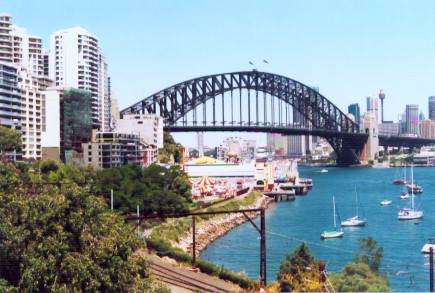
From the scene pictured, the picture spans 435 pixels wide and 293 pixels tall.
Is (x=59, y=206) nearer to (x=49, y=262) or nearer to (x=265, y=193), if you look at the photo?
(x=49, y=262)

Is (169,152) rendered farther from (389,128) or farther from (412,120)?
(389,128)

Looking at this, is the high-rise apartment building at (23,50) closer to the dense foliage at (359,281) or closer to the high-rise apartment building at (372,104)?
the dense foliage at (359,281)

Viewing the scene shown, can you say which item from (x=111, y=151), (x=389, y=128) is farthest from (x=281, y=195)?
(x=389, y=128)

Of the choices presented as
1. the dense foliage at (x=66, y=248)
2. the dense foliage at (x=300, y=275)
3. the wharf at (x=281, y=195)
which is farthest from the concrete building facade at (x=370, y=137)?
the dense foliage at (x=66, y=248)

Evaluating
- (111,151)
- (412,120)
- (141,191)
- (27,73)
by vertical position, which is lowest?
(141,191)

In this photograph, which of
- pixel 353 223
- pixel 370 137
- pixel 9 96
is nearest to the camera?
pixel 353 223

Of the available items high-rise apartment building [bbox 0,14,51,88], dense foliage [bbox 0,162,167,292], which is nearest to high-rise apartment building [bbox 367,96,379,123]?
high-rise apartment building [bbox 0,14,51,88]
